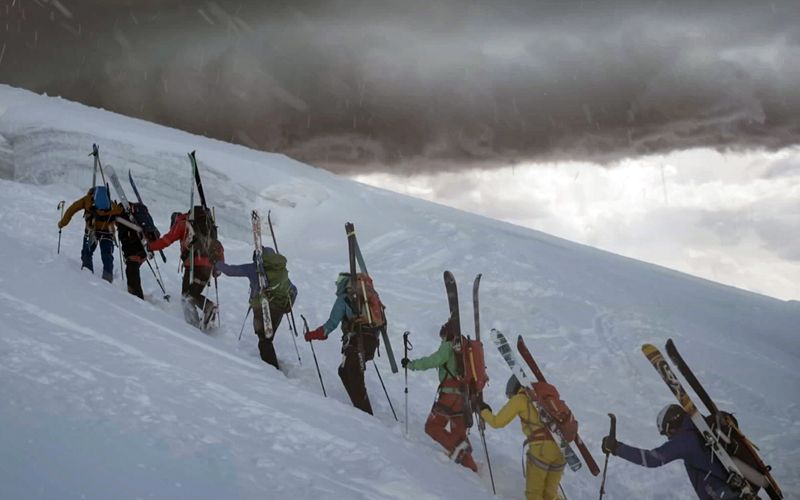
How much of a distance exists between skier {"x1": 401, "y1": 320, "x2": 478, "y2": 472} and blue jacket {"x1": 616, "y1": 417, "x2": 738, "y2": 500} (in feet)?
7.03

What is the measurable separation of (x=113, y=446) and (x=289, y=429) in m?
1.56

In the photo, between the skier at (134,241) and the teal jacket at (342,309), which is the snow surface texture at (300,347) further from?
the teal jacket at (342,309)

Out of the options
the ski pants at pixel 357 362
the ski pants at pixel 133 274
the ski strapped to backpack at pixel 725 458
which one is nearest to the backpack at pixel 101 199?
the ski pants at pixel 133 274

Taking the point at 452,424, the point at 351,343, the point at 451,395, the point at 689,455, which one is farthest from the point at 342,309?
the point at 689,455

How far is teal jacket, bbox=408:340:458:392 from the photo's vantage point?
710 centimetres

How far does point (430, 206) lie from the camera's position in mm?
27312

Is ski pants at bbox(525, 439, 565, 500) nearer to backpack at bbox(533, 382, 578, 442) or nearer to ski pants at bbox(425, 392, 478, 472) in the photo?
backpack at bbox(533, 382, 578, 442)

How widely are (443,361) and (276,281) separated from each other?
9.29ft

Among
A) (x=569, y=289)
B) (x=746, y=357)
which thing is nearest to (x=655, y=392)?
(x=746, y=357)

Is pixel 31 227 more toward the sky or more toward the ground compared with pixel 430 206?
more toward the ground

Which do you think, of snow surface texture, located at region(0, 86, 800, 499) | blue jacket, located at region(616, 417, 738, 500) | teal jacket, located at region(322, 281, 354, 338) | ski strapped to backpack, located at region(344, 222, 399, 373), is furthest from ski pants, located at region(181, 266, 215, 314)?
blue jacket, located at region(616, 417, 738, 500)

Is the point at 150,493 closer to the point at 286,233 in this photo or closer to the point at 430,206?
the point at 286,233

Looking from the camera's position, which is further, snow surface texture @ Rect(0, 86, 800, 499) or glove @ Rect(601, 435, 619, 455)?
glove @ Rect(601, 435, 619, 455)

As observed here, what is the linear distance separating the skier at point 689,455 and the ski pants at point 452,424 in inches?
79.8
